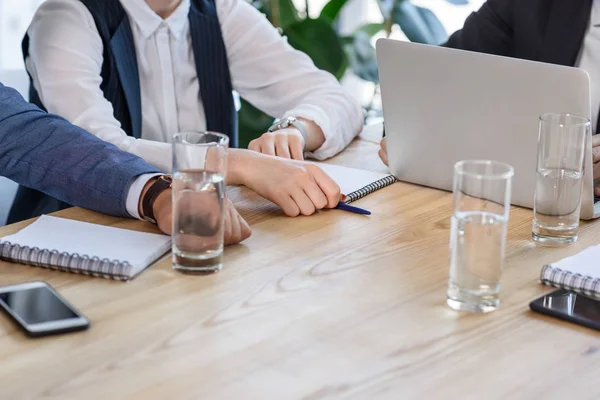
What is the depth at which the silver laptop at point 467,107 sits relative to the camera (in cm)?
126

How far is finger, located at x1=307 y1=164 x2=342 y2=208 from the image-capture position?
1354mm

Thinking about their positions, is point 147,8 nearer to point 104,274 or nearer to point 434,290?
point 104,274

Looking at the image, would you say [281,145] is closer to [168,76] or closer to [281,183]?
[281,183]

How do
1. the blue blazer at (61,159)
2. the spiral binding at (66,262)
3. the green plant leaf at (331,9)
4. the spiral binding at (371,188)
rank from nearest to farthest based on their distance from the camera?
the spiral binding at (66,262), the blue blazer at (61,159), the spiral binding at (371,188), the green plant leaf at (331,9)

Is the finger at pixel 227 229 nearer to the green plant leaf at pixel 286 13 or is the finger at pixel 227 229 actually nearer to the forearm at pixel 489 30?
the forearm at pixel 489 30

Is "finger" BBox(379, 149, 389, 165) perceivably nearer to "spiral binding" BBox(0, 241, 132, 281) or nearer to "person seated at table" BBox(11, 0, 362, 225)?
"person seated at table" BBox(11, 0, 362, 225)

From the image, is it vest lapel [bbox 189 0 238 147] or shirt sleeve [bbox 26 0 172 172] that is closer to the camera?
shirt sleeve [bbox 26 0 172 172]

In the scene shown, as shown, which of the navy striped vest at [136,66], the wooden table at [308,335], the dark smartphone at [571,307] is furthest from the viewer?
the navy striped vest at [136,66]

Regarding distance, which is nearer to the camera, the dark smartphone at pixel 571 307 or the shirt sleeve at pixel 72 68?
the dark smartphone at pixel 571 307

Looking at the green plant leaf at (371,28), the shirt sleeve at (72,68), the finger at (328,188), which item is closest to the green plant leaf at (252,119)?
the green plant leaf at (371,28)

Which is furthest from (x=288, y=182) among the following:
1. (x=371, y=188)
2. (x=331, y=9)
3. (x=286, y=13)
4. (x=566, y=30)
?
(x=331, y=9)

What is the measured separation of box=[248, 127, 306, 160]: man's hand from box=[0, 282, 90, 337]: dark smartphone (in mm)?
640

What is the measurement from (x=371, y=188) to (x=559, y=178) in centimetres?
34

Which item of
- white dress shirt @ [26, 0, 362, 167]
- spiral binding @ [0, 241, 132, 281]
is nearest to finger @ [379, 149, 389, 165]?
white dress shirt @ [26, 0, 362, 167]
